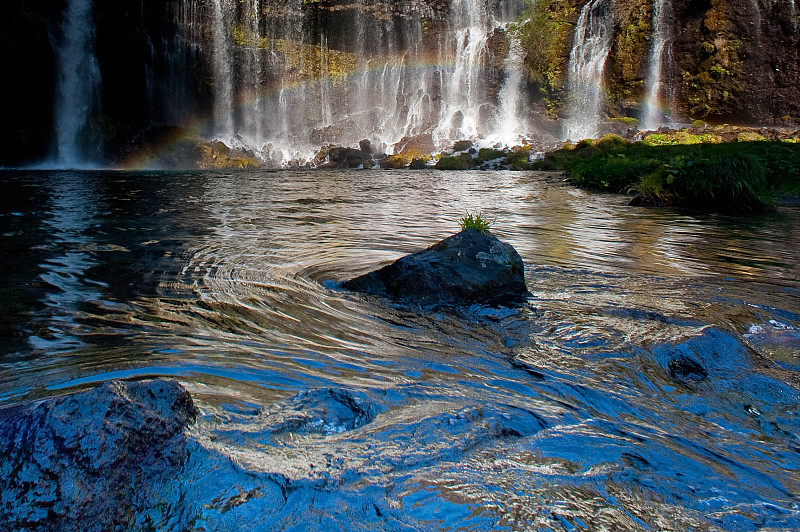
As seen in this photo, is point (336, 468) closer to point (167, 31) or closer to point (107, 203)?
point (107, 203)

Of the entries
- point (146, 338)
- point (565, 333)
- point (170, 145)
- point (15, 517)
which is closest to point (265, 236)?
point (146, 338)

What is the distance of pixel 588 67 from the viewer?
37.7m

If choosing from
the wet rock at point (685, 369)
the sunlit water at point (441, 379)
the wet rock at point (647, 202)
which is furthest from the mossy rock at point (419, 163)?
the wet rock at point (685, 369)

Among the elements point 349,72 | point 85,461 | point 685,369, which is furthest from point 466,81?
point 85,461

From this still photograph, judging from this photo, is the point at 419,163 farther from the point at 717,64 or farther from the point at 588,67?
the point at 717,64

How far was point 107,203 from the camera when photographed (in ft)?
42.5

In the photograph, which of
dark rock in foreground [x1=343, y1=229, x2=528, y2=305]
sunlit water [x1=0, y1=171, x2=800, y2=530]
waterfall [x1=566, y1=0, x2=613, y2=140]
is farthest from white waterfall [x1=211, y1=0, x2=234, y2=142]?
dark rock in foreground [x1=343, y1=229, x2=528, y2=305]

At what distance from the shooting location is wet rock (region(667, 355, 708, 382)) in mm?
3156

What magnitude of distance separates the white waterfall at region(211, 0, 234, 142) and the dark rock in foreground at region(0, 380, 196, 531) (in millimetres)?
40381

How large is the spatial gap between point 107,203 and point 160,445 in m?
12.6

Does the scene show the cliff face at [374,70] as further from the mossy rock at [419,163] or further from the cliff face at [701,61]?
the mossy rock at [419,163]

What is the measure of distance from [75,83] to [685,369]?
41.3 m

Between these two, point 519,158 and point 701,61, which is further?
point 701,61

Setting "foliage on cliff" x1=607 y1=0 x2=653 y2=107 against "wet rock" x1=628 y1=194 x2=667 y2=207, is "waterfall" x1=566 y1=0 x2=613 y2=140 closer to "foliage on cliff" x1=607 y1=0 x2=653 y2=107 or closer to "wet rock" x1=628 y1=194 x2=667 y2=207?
"foliage on cliff" x1=607 y1=0 x2=653 y2=107
